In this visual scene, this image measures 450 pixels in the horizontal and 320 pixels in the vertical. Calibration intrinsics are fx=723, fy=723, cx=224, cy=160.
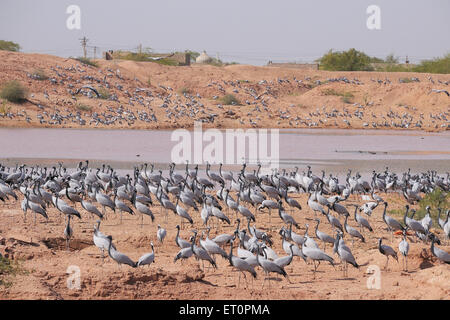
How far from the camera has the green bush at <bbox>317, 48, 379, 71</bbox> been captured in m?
90.7

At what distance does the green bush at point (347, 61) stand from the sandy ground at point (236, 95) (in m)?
9.34

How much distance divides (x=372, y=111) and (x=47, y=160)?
1574 inches

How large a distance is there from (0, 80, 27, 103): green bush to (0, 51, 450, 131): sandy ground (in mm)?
761

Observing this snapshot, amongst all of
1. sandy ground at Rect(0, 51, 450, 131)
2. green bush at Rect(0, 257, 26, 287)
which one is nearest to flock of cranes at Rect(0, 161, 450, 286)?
green bush at Rect(0, 257, 26, 287)

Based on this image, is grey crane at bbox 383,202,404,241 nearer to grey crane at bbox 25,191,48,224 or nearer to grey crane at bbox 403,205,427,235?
grey crane at bbox 403,205,427,235

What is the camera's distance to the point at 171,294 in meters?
10.2

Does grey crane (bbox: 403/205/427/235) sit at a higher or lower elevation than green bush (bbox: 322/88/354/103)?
lower

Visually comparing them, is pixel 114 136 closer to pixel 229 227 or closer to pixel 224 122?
pixel 224 122

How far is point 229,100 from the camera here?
207ft

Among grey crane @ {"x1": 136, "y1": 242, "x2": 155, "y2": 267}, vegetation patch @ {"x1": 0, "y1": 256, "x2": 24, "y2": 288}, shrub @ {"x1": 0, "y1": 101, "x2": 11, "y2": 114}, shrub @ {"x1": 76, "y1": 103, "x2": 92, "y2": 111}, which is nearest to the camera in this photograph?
vegetation patch @ {"x1": 0, "y1": 256, "x2": 24, "y2": 288}

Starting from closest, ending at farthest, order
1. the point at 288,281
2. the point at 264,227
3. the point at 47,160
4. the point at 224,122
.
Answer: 1. the point at 288,281
2. the point at 264,227
3. the point at 47,160
4. the point at 224,122

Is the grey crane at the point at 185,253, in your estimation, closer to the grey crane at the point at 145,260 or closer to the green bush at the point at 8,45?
Answer: the grey crane at the point at 145,260
